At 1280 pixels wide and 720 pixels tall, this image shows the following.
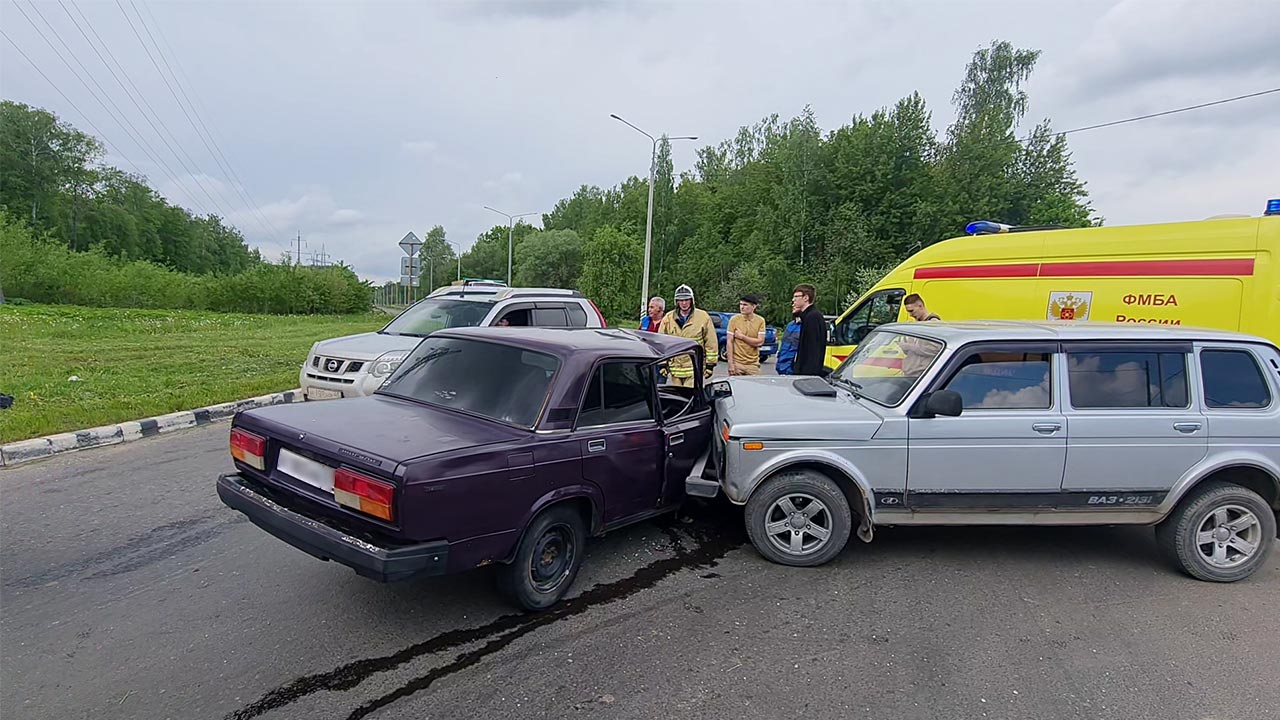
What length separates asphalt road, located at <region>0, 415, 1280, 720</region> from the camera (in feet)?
9.37

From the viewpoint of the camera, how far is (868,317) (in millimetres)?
9836

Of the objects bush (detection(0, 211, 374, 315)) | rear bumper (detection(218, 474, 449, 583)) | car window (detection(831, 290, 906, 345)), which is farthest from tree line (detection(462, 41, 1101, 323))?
rear bumper (detection(218, 474, 449, 583))

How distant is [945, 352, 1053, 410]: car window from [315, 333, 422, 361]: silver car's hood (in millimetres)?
6145

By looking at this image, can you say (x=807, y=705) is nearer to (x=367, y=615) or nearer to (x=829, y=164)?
(x=367, y=615)

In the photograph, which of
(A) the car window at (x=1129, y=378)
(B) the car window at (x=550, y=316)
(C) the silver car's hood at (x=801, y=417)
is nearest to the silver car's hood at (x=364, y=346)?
(B) the car window at (x=550, y=316)

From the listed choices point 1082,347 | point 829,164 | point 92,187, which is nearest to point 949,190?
point 829,164

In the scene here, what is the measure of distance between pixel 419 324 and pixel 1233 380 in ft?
28.1

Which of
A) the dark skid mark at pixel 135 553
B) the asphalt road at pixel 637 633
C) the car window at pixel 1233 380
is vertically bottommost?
the asphalt road at pixel 637 633

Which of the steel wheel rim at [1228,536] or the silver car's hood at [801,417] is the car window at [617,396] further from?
the steel wheel rim at [1228,536]

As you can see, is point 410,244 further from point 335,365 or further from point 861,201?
point 861,201

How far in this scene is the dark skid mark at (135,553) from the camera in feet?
12.5

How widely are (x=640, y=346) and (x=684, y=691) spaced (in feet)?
7.28

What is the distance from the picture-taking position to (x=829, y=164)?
40.7 metres

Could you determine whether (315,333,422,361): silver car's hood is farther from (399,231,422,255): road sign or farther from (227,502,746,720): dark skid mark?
(399,231,422,255): road sign
